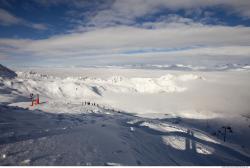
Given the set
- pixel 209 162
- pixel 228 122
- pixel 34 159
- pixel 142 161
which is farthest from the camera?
pixel 228 122

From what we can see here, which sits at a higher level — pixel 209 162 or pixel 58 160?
pixel 58 160

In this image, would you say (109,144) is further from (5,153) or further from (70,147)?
(5,153)

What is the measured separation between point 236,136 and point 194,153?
118 meters

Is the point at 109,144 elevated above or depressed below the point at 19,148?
below

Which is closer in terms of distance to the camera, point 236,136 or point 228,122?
point 236,136

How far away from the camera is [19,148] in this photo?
8359 millimetres

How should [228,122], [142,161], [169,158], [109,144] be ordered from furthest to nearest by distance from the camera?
[228,122] < [169,158] < [109,144] < [142,161]

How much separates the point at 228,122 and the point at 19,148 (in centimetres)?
16500

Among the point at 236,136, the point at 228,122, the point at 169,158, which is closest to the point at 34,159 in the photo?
the point at 169,158

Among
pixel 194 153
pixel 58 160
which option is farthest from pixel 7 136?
pixel 194 153

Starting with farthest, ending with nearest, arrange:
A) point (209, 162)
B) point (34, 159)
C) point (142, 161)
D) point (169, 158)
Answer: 1. point (209, 162)
2. point (169, 158)
3. point (142, 161)
4. point (34, 159)

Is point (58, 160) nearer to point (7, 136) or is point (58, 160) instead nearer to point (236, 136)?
point (7, 136)

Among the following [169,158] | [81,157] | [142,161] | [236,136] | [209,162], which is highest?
[81,157]

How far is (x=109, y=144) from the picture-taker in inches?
450
